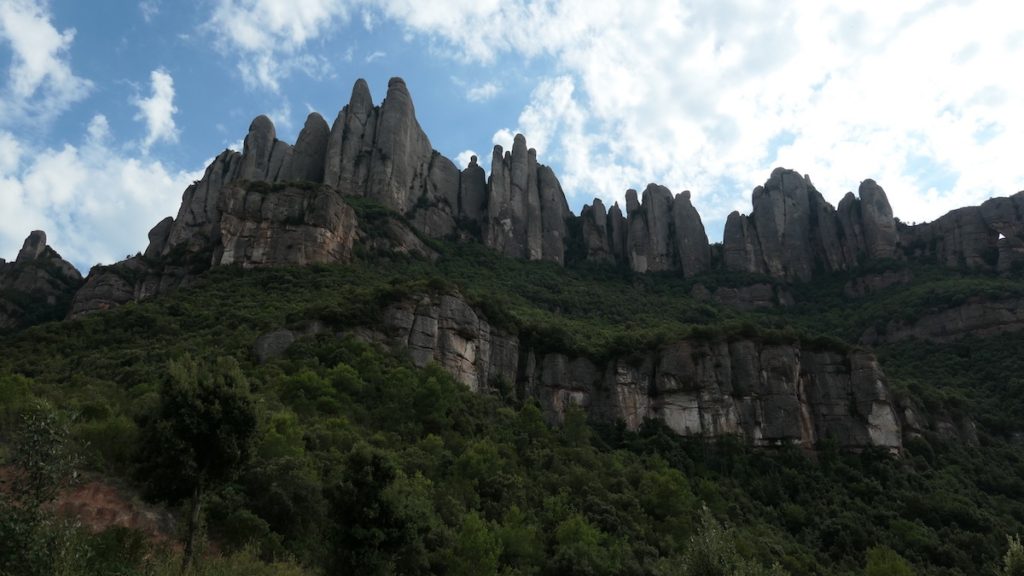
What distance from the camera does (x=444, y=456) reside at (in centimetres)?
3594

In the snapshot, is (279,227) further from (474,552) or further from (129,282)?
(474,552)

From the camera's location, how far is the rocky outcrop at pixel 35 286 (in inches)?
3145

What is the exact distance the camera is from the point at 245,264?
6956 centimetres

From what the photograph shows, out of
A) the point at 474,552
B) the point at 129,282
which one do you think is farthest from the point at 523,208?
the point at 474,552

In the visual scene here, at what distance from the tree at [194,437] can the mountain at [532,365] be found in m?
0.14

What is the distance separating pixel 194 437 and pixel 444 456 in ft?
59.2

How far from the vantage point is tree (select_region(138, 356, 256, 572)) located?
19.1 meters

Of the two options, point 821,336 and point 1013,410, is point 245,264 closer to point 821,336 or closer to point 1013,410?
point 821,336

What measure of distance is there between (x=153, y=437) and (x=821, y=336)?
57791 mm

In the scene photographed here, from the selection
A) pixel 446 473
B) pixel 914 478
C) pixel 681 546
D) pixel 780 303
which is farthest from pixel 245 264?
pixel 780 303

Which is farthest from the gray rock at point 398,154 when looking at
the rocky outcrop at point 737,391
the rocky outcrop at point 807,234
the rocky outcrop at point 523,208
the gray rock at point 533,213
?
the rocky outcrop at point 807,234

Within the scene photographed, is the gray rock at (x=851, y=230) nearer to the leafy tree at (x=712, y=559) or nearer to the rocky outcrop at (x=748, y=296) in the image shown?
the rocky outcrop at (x=748, y=296)

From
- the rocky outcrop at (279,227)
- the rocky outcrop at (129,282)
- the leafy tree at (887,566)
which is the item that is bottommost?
the leafy tree at (887,566)

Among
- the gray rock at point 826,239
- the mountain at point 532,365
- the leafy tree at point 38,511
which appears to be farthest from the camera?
the gray rock at point 826,239
